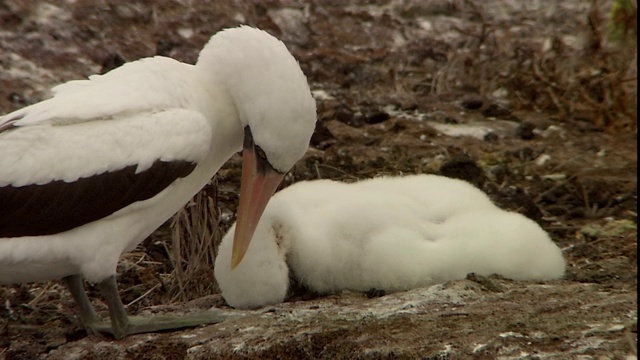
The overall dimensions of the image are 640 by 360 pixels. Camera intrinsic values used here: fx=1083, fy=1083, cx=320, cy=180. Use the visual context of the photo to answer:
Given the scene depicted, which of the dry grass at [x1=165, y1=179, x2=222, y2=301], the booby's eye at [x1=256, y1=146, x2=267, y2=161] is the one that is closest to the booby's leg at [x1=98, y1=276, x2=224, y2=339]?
the booby's eye at [x1=256, y1=146, x2=267, y2=161]

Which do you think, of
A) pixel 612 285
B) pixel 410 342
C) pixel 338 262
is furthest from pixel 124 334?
pixel 612 285

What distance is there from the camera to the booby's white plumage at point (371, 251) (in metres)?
4.54

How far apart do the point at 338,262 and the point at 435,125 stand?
2.88 metres

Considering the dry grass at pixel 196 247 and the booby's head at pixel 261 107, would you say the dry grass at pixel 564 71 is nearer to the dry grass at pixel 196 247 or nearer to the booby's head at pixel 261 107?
the dry grass at pixel 196 247

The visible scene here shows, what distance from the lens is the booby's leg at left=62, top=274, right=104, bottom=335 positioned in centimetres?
441

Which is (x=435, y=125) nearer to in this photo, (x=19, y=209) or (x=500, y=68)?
(x=500, y=68)

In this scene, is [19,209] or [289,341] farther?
[19,209]

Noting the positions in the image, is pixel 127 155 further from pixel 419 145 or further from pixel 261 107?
pixel 419 145

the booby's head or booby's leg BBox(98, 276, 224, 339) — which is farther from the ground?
the booby's head

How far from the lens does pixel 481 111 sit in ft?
24.8

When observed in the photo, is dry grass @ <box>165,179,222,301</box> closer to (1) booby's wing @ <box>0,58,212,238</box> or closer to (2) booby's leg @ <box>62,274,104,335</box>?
(2) booby's leg @ <box>62,274,104,335</box>

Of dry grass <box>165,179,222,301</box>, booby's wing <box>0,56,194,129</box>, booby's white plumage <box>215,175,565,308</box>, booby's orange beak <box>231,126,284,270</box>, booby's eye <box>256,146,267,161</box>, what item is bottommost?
dry grass <box>165,179,222,301</box>

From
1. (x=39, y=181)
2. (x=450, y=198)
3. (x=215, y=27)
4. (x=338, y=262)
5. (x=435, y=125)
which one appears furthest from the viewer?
(x=215, y=27)

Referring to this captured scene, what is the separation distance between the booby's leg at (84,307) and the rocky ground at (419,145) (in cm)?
6
